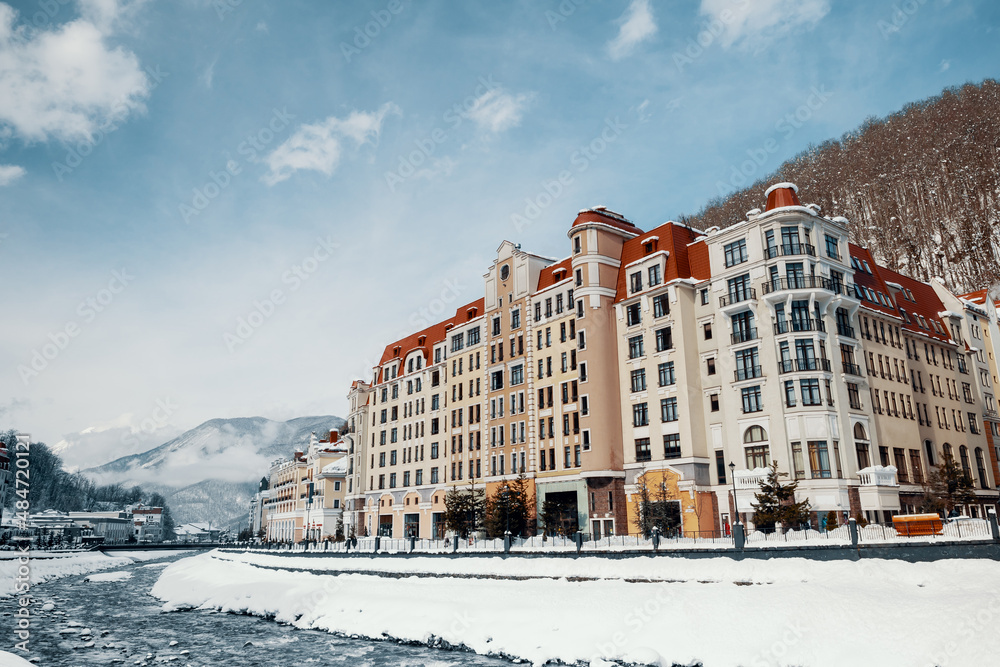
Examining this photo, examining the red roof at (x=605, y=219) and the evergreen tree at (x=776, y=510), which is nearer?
the evergreen tree at (x=776, y=510)

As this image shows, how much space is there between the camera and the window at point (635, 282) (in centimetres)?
5897

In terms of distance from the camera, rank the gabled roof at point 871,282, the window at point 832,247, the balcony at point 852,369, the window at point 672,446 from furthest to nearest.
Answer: the gabled roof at point 871,282, the window at point 672,446, the window at point 832,247, the balcony at point 852,369

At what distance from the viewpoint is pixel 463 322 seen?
79.4 metres

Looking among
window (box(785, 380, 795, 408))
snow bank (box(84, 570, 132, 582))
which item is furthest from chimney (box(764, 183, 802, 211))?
snow bank (box(84, 570, 132, 582))

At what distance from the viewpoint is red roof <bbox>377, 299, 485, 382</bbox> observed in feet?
262

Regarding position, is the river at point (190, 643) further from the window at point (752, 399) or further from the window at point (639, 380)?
the window at point (639, 380)

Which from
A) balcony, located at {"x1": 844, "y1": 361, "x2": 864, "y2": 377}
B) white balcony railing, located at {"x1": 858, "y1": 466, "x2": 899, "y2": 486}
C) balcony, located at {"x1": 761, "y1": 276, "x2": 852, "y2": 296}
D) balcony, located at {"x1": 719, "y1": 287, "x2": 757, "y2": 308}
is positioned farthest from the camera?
balcony, located at {"x1": 719, "y1": 287, "x2": 757, "y2": 308}

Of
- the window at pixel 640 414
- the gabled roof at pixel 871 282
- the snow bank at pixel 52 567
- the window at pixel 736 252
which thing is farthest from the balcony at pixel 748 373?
the snow bank at pixel 52 567

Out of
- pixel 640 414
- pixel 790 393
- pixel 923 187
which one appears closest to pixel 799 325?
pixel 790 393

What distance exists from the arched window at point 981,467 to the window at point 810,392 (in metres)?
28.4

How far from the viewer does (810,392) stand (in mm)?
47531

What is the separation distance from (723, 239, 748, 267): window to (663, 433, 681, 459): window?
567 inches

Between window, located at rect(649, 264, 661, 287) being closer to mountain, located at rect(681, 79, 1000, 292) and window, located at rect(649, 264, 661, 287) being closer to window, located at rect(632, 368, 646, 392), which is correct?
window, located at rect(632, 368, 646, 392)

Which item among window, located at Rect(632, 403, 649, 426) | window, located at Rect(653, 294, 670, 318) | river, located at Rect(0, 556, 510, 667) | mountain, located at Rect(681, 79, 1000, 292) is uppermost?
mountain, located at Rect(681, 79, 1000, 292)
